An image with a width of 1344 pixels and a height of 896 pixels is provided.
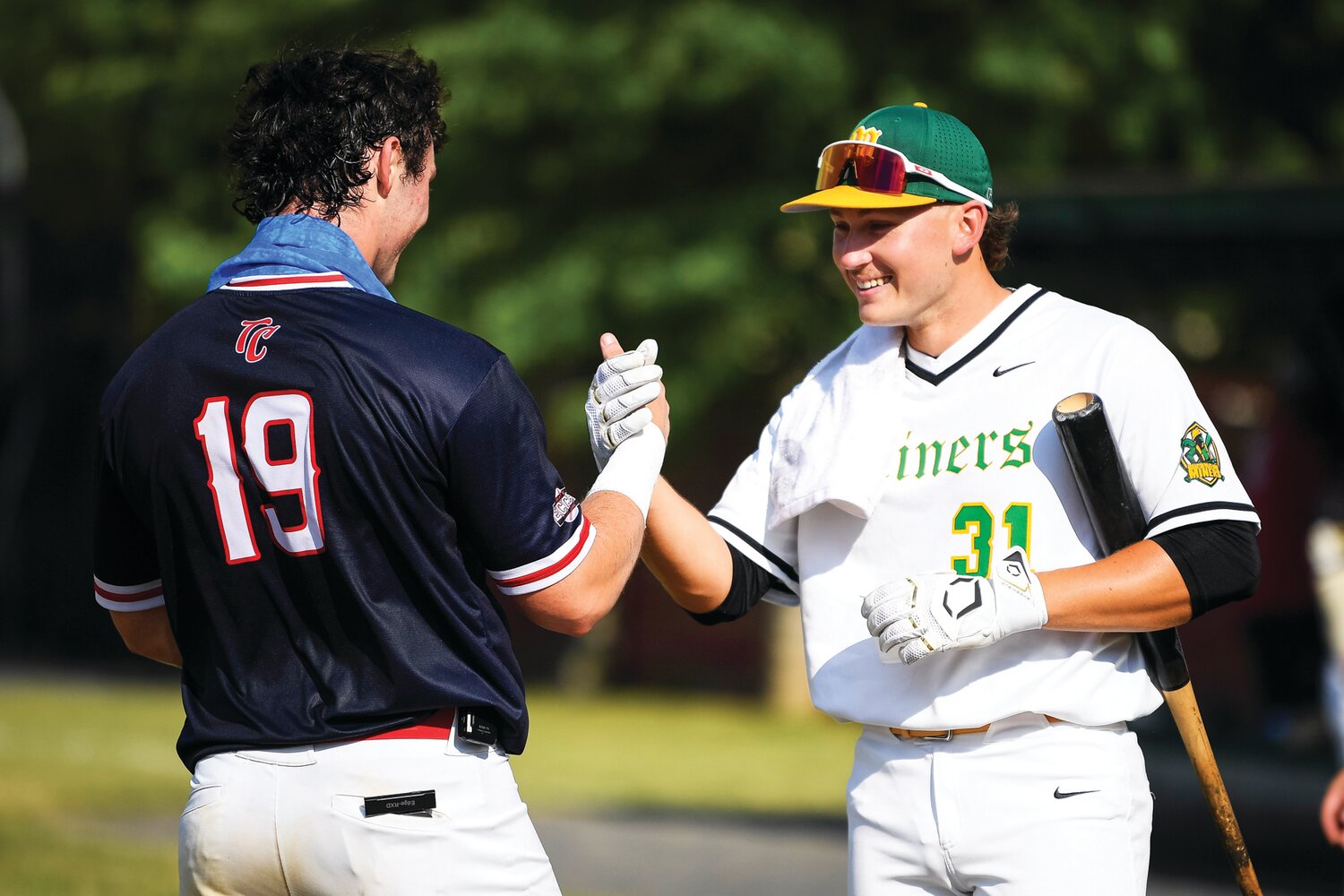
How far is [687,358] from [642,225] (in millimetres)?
1203

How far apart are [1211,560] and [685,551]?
109cm

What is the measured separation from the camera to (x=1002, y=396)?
11.0ft

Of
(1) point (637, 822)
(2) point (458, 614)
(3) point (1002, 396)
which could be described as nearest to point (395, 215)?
(2) point (458, 614)

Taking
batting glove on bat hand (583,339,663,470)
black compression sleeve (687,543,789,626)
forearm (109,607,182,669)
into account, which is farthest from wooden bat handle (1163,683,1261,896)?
forearm (109,607,182,669)

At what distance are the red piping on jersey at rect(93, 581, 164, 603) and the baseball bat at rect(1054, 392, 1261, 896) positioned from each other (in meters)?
1.81

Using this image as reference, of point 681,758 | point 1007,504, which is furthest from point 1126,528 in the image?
point 681,758

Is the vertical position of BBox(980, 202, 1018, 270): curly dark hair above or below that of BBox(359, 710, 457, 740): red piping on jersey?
above

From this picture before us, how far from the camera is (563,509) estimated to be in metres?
2.93

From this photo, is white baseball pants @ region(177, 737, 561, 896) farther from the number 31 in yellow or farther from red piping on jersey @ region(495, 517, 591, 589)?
the number 31 in yellow

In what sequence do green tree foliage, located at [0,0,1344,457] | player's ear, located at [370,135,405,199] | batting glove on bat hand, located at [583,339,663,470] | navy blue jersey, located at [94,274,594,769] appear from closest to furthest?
navy blue jersey, located at [94,274,594,769], player's ear, located at [370,135,405,199], batting glove on bat hand, located at [583,339,663,470], green tree foliage, located at [0,0,1344,457]

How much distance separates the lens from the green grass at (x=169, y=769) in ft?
26.0

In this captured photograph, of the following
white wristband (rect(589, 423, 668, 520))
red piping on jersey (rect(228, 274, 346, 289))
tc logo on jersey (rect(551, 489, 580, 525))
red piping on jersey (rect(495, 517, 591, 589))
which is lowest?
red piping on jersey (rect(495, 517, 591, 589))

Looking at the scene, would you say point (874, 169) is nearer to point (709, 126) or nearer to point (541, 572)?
point (541, 572)

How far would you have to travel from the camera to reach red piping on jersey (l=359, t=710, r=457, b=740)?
2.82 metres
